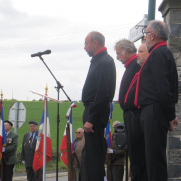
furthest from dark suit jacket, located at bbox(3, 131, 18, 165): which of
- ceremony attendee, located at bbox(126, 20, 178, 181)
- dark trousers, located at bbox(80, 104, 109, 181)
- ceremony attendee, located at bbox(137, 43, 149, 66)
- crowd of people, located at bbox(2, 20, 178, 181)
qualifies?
ceremony attendee, located at bbox(126, 20, 178, 181)

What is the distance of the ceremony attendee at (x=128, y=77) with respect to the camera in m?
3.69

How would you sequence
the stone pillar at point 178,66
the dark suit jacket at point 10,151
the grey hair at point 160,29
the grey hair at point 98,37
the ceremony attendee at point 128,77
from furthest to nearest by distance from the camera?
the dark suit jacket at point 10,151, the stone pillar at point 178,66, the grey hair at point 98,37, the ceremony attendee at point 128,77, the grey hair at point 160,29

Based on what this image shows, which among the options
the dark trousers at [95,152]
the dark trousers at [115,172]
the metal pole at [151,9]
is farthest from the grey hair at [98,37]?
the dark trousers at [115,172]

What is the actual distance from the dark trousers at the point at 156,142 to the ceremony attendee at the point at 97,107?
89 cm

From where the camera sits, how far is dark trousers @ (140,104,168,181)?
3172 mm

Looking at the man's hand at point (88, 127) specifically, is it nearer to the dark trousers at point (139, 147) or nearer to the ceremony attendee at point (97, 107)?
the ceremony attendee at point (97, 107)

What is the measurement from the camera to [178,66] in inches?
206

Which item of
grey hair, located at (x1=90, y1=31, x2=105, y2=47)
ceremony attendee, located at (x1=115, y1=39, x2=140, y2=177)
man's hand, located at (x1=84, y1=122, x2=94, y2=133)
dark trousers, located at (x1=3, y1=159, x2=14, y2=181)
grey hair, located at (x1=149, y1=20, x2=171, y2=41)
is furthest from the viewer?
dark trousers, located at (x1=3, y1=159, x2=14, y2=181)

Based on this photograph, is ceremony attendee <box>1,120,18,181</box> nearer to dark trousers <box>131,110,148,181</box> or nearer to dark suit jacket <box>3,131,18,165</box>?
dark suit jacket <box>3,131,18,165</box>

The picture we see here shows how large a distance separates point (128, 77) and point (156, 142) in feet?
3.67

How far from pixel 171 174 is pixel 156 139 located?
2.16 metres

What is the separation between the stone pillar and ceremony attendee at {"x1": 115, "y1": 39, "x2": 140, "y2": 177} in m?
1.12

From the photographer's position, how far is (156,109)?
3.20 meters

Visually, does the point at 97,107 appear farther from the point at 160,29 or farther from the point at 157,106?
the point at 160,29
